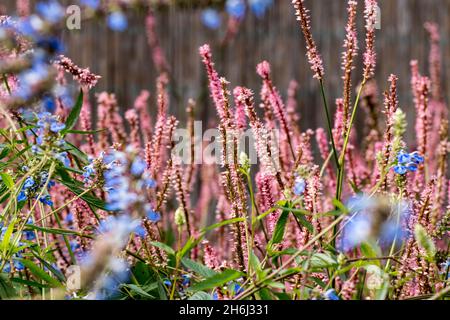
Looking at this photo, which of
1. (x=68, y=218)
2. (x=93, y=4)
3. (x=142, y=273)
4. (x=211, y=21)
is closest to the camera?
(x=142, y=273)

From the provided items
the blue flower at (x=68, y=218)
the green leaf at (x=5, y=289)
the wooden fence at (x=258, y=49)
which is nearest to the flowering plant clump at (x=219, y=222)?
the green leaf at (x=5, y=289)

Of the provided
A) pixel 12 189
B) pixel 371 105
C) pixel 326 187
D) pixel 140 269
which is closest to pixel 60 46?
pixel 12 189

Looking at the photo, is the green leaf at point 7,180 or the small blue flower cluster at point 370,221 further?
the green leaf at point 7,180

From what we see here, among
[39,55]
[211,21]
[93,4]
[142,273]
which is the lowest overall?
[142,273]

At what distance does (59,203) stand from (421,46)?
237cm

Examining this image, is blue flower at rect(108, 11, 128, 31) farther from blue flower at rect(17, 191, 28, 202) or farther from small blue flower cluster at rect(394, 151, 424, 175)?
small blue flower cluster at rect(394, 151, 424, 175)

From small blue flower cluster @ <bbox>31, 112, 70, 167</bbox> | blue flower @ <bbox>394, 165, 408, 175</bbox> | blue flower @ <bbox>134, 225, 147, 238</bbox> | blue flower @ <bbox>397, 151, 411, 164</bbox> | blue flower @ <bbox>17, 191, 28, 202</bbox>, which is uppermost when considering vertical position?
small blue flower cluster @ <bbox>31, 112, 70, 167</bbox>

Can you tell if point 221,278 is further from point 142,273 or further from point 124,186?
point 142,273

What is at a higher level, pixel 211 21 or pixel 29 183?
pixel 211 21

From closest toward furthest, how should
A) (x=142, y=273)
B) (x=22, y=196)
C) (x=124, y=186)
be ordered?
1. (x=124, y=186)
2. (x=22, y=196)
3. (x=142, y=273)

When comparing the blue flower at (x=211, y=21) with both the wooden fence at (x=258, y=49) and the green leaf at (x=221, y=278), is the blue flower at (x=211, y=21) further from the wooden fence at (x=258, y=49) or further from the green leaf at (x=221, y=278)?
the green leaf at (x=221, y=278)

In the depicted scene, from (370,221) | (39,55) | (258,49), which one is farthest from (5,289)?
(258,49)

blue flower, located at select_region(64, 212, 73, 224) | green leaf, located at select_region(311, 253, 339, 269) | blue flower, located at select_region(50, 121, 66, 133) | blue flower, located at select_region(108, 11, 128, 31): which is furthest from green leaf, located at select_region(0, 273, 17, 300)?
blue flower, located at select_region(64, 212, 73, 224)

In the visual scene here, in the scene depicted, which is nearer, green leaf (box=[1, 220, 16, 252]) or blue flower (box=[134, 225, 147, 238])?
green leaf (box=[1, 220, 16, 252])
